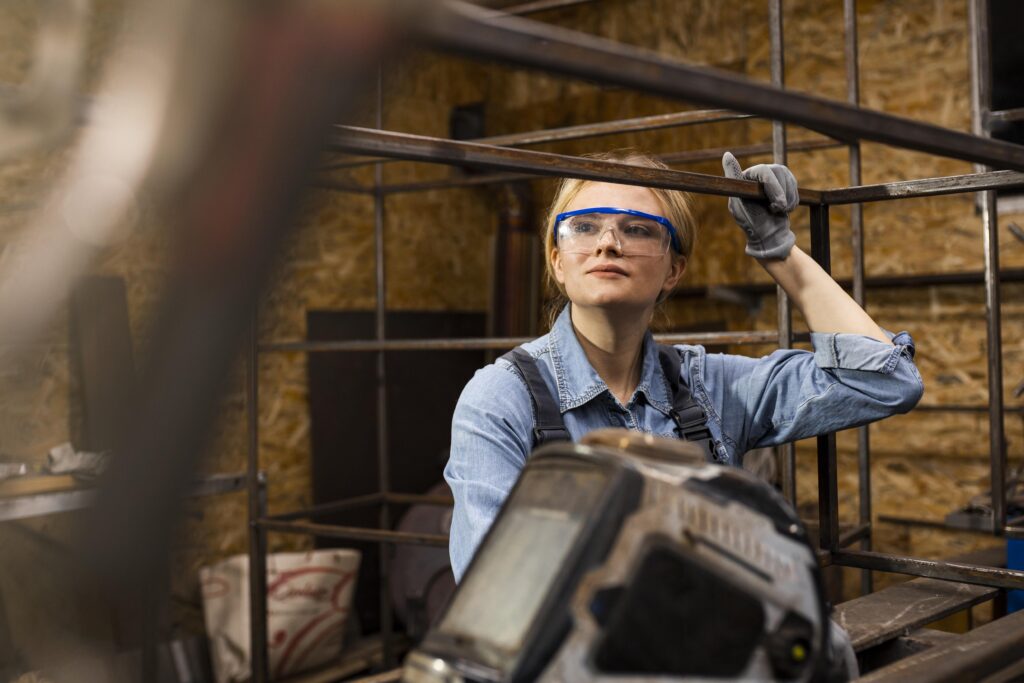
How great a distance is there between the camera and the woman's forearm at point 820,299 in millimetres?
1787

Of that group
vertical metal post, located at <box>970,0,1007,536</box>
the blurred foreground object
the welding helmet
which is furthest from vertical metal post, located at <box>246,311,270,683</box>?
the blurred foreground object

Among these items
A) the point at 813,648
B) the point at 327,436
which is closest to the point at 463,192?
the point at 327,436

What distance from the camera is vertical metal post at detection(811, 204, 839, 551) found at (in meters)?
1.93

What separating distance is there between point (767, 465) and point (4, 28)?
361 centimetres

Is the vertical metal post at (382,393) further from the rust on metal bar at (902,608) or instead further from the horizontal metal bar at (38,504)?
the rust on metal bar at (902,608)

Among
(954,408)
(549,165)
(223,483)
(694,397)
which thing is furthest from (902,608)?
(954,408)

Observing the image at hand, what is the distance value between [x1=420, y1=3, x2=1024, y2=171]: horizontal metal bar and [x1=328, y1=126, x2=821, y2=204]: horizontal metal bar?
0.74 ft

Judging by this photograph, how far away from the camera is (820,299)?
5.91 ft

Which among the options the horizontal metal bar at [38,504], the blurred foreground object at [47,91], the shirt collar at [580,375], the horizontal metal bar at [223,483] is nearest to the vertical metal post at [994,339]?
the shirt collar at [580,375]

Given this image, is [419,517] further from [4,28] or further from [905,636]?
[905,636]

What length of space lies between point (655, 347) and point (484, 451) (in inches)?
19.9

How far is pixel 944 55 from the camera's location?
4898 mm

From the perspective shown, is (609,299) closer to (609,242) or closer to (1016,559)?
(609,242)

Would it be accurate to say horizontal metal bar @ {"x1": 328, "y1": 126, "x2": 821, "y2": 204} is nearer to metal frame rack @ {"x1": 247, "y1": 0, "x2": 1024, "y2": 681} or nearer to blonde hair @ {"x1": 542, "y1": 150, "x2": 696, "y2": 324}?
metal frame rack @ {"x1": 247, "y1": 0, "x2": 1024, "y2": 681}
